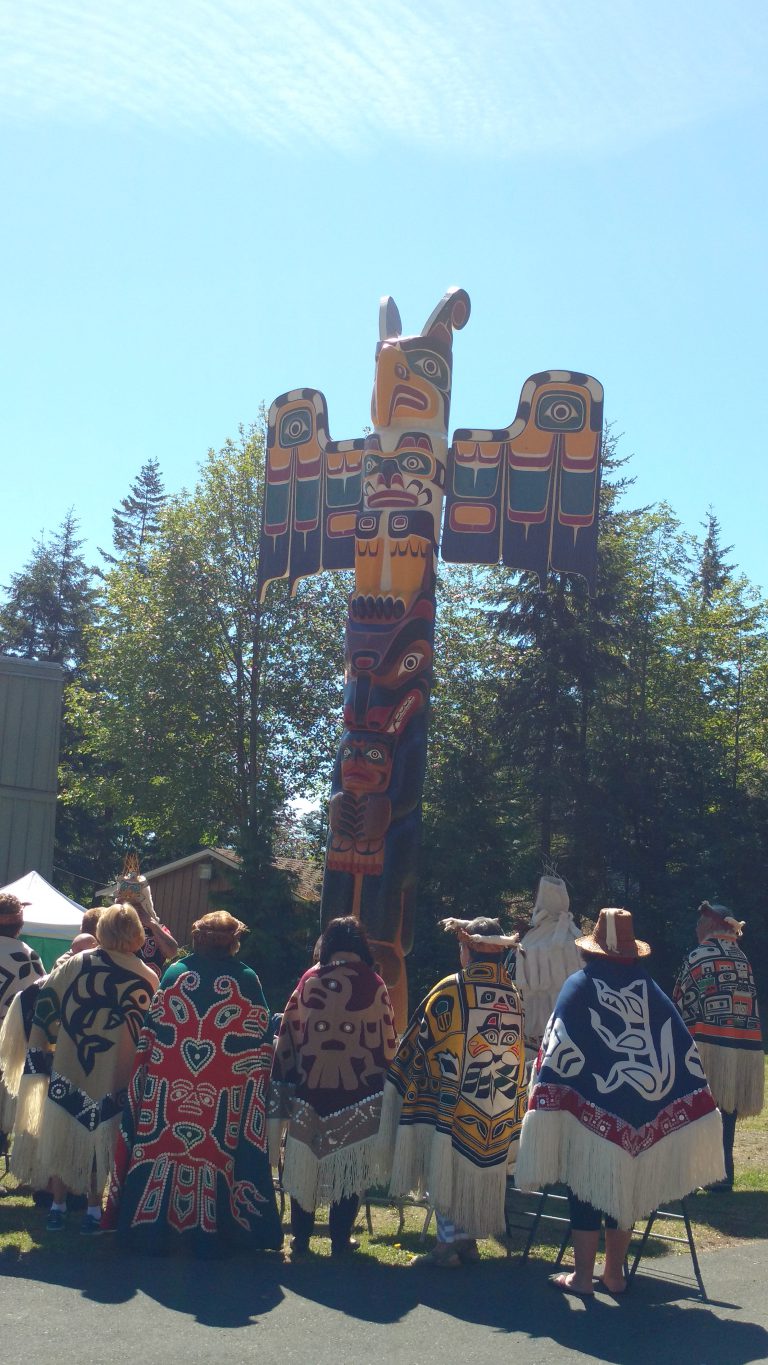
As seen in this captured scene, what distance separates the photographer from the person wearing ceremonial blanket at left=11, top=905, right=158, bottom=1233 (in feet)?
20.2

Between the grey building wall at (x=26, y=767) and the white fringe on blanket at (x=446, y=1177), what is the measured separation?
9367 millimetres

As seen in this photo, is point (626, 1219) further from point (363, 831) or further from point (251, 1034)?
point (363, 831)

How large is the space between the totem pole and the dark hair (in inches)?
151

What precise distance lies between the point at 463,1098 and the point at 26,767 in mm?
9831

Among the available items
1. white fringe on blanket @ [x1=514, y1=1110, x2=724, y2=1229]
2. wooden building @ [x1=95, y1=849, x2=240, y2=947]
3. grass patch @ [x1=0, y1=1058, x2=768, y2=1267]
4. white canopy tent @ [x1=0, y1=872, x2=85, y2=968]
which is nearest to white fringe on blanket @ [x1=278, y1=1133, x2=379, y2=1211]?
grass patch @ [x1=0, y1=1058, x2=768, y2=1267]

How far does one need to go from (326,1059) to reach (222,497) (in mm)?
21564

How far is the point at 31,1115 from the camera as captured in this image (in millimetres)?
6285

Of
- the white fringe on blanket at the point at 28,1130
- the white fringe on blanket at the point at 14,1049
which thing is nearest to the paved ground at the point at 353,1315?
the white fringe on blanket at the point at 28,1130

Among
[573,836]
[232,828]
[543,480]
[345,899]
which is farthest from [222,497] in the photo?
[345,899]

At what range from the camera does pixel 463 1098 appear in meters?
6.04

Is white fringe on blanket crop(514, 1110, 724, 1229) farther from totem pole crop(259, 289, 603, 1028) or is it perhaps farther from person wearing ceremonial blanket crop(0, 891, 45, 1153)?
totem pole crop(259, 289, 603, 1028)

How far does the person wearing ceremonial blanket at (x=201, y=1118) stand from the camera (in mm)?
5844

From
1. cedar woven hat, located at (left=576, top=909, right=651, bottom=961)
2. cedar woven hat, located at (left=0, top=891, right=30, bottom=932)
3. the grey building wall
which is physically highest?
the grey building wall

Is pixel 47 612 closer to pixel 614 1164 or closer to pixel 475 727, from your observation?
pixel 475 727
